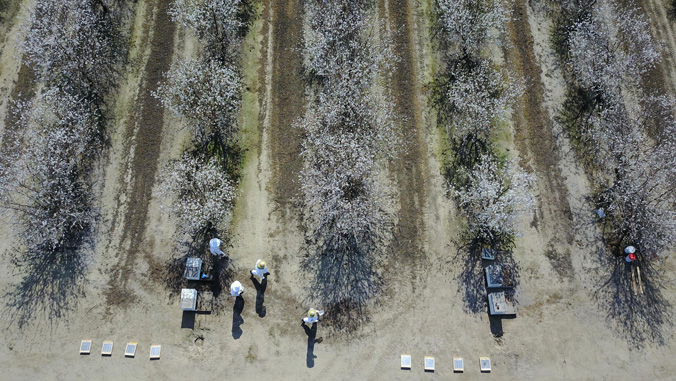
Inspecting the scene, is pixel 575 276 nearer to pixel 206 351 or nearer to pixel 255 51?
pixel 206 351

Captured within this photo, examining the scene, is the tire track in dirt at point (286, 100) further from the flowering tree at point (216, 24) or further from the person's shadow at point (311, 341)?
the person's shadow at point (311, 341)

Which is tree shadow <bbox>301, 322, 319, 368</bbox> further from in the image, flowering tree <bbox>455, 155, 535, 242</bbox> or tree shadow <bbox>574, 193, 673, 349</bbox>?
tree shadow <bbox>574, 193, 673, 349</bbox>

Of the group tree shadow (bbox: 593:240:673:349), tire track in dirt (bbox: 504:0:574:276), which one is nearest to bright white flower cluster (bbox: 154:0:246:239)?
tire track in dirt (bbox: 504:0:574:276)

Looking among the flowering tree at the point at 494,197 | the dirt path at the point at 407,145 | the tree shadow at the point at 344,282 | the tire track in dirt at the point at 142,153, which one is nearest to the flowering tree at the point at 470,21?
the dirt path at the point at 407,145

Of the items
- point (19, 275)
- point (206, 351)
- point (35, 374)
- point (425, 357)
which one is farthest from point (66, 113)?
point (425, 357)

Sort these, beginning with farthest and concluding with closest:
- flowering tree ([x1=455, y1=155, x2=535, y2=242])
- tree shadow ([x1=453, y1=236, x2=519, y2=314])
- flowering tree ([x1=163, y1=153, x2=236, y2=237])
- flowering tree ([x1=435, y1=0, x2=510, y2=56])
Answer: flowering tree ([x1=435, y1=0, x2=510, y2=56]) < flowering tree ([x1=455, y1=155, x2=535, y2=242]) < flowering tree ([x1=163, y1=153, x2=236, y2=237]) < tree shadow ([x1=453, y1=236, x2=519, y2=314])
